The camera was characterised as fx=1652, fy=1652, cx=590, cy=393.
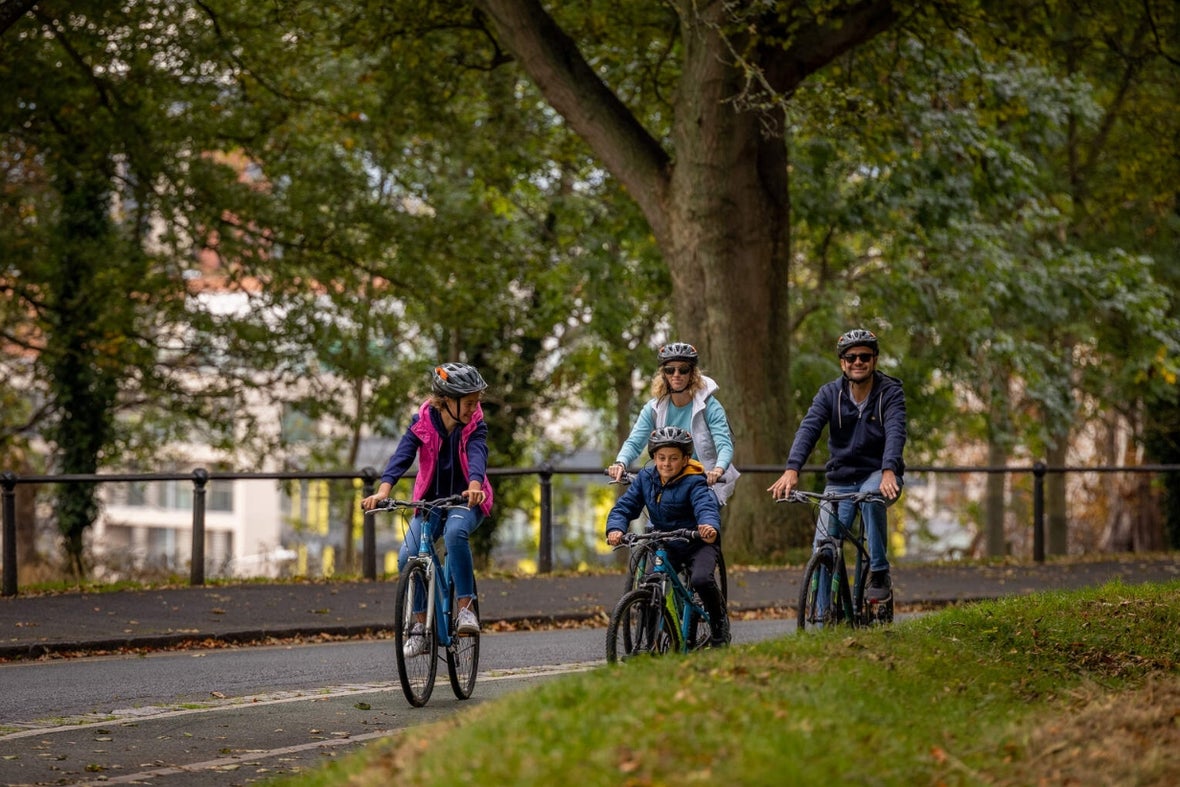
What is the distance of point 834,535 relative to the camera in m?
9.90

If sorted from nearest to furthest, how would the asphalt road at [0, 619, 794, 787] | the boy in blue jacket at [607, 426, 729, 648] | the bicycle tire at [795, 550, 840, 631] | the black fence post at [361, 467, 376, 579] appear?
the asphalt road at [0, 619, 794, 787]
the boy in blue jacket at [607, 426, 729, 648]
the bicycle tire at [795, 550, 840, 631]
the black fence post at [361, 467, 376, 579]

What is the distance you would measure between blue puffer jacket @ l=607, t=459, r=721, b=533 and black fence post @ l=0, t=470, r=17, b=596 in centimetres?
761

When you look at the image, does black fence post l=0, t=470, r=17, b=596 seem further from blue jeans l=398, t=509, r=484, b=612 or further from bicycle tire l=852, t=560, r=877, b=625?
bicycle tire l=852, t=560, r=877, b=625

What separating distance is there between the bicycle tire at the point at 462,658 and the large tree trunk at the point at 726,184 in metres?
9.50

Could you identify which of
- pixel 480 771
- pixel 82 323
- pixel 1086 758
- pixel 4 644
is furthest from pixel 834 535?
pixel 82 323

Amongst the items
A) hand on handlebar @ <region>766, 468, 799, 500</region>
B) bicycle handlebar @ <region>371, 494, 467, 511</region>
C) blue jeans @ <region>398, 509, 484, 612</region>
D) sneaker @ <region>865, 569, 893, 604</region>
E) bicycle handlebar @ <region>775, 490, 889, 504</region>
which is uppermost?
hand on handlebar @ <region>766, 468, 799, 500</region>

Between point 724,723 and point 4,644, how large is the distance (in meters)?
7.86

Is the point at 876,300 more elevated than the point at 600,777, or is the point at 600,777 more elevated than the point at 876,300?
the point at 876,300

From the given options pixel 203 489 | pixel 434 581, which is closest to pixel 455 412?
pixel 434 581

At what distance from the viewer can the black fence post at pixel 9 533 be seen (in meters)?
14.5

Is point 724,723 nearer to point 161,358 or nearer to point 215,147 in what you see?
point 215,147

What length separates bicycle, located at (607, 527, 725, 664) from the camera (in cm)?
824

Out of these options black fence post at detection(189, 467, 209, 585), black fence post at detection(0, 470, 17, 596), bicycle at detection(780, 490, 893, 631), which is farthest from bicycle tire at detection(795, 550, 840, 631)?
black fence post at detection(189, 467, 209, 585)

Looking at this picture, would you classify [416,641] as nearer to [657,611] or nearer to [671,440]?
[657,611]
